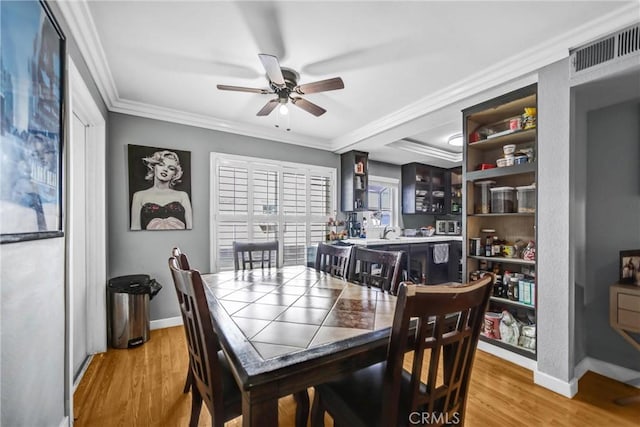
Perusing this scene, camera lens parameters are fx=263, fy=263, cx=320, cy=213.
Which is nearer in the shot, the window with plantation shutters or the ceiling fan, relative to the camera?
the ceiling fan

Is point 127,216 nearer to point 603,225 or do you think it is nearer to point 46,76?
point 46,76

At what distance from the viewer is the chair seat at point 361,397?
101 cm

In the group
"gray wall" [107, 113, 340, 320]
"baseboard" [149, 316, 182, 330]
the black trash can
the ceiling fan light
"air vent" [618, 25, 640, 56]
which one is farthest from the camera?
the ceiling fan light

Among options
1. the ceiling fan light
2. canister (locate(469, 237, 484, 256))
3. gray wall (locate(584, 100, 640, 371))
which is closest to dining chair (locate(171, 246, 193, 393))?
canister (locate(469, 237, 484, 256))

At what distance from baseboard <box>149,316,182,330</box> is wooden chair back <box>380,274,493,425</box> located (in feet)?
9.43

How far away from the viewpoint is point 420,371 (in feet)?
2.91

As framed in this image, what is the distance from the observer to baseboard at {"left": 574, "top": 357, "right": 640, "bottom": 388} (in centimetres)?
198

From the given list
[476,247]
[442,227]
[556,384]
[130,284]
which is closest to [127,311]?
[130,284]

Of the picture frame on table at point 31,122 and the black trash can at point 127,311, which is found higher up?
the picture frame on table at point 31,122

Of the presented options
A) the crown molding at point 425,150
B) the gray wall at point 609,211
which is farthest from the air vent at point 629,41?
the crown molding at point 425,150

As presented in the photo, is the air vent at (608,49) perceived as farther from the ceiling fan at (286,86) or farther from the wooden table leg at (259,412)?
the wooden table leg at (259,412)

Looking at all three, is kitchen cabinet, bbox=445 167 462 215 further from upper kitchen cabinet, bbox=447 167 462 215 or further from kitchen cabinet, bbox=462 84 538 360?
kitchen cabinet, bbox=462 84 538 360

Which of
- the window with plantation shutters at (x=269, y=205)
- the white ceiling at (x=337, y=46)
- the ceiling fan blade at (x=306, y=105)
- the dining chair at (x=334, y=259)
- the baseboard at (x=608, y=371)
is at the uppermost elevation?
the white ceiling at (x=337, y=46)

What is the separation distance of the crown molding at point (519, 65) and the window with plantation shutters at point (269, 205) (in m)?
1.50
